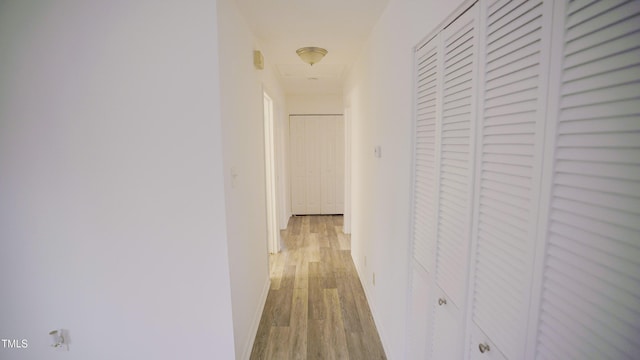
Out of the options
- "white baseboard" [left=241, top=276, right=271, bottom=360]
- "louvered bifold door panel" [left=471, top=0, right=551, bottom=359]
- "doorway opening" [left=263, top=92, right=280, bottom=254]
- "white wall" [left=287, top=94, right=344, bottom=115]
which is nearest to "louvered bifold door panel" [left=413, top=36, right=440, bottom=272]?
"louvered bifold door panel" [left=471, top=0, right=551, bottom=359]

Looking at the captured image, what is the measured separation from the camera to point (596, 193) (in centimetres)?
55

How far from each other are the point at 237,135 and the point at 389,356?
1.80 m

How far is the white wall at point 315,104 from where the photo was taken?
5543 mm

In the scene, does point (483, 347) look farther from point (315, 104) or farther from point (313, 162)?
point (315, 104)

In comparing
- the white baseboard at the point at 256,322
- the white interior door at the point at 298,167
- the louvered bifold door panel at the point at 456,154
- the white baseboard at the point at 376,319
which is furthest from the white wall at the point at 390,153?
Result: the white interior door at the point at 298,167

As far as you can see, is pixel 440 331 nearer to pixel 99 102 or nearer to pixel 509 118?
pixel 509 118

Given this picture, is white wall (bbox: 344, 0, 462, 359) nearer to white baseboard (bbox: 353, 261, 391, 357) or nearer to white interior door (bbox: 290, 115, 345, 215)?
white baseboard (bbox: 353, 261, 391, 357)

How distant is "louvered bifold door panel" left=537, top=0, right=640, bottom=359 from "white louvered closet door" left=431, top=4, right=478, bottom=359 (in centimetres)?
36

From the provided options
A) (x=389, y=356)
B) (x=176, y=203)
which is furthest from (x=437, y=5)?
(x=389, y=356)

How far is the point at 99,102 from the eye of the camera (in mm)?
1535

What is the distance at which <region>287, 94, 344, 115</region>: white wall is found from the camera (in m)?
5.54

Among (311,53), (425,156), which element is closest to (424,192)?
(425,156)

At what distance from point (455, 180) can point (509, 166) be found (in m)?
0.32

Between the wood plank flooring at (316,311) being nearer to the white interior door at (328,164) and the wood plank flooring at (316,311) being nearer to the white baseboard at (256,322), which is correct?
the white baseboard at (256,322)
